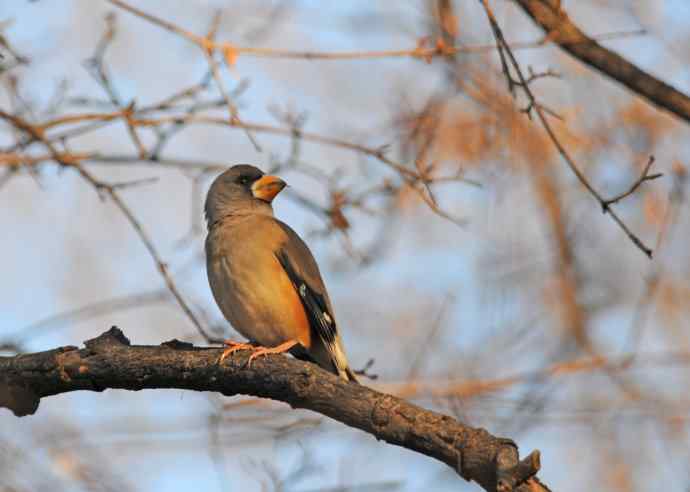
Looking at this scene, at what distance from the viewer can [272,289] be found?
22.3 feet

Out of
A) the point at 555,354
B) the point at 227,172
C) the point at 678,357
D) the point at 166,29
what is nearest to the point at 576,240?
the point at 555,354

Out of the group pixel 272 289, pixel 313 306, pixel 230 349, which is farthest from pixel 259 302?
pixel 230 349

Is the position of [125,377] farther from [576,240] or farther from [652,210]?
[576,240]

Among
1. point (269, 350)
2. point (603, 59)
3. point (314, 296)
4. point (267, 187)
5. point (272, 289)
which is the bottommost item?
point (269, 350)

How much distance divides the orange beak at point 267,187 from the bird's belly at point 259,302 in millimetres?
945

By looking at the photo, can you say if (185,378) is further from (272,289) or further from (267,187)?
(267,187)

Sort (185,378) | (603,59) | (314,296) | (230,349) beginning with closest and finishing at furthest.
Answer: (185,378), (230,349), (603,59), (314,296)

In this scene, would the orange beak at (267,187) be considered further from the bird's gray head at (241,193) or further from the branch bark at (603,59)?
the branch bark at (603,59)

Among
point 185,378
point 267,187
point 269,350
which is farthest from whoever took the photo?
point 267,187

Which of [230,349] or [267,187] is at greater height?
[267,187]

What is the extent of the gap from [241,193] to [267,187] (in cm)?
24

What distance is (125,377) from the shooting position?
5496 millimetres

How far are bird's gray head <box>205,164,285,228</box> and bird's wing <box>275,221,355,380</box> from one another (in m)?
0.50

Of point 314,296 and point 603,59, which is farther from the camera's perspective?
point 314,296
